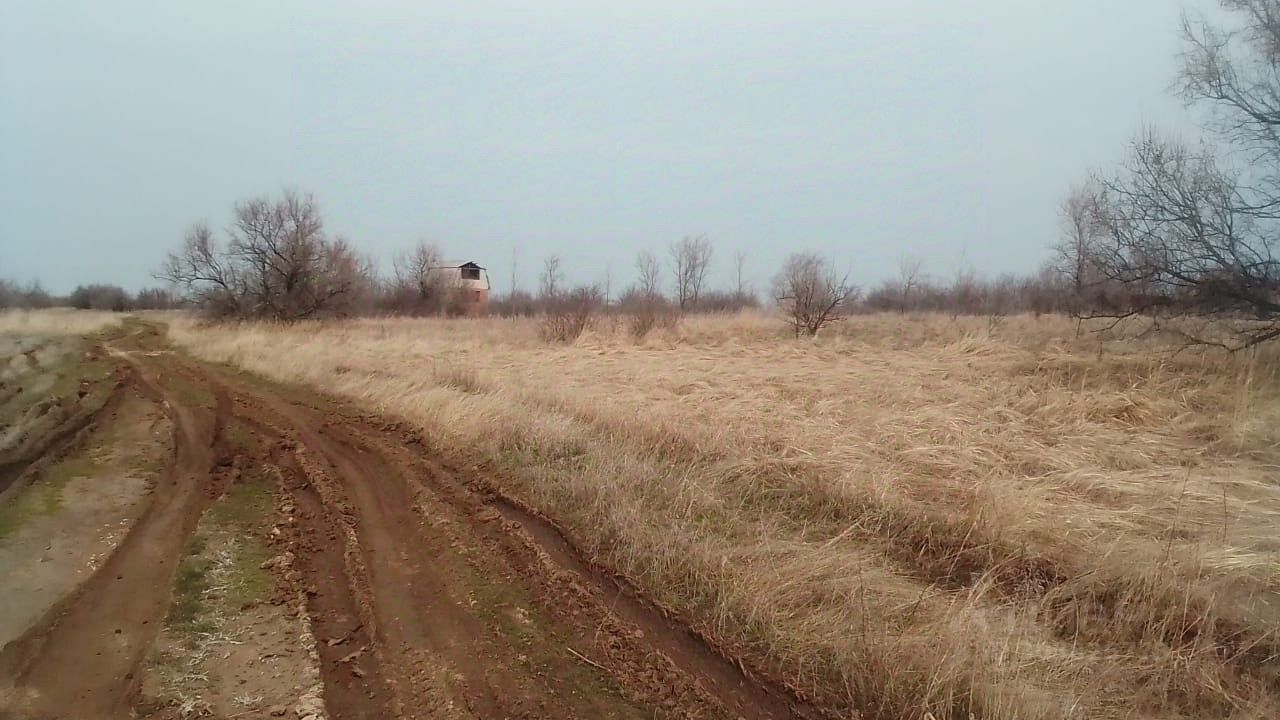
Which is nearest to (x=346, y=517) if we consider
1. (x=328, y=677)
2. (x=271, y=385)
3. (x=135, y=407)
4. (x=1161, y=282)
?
(x=328, y=677)

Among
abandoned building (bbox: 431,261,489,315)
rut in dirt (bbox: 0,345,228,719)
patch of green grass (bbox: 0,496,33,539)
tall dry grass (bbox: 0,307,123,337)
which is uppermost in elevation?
abandoned building (bbox: 431,261,489,315)

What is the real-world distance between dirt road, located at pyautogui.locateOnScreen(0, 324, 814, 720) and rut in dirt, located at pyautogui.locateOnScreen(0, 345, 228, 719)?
0.01m

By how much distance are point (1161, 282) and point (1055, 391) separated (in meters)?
3.88

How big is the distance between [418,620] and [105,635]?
1.62m

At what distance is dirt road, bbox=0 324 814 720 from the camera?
2.87 m

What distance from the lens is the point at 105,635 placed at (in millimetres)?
3246

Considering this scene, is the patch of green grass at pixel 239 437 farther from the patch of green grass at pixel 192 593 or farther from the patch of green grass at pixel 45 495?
the patch of green grass at pixel 192 593

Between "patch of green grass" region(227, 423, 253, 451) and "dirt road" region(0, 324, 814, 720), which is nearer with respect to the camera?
"dirt road" region(0, 324, 814, 720)

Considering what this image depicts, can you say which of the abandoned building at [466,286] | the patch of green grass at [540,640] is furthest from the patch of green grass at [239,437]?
the abandoned building at [466,286]

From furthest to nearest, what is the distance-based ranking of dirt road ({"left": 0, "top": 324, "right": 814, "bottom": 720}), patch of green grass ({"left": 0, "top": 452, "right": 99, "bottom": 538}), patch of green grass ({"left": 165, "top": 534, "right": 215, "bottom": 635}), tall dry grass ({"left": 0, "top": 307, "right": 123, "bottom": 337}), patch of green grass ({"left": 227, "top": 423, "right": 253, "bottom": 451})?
tall dry grass ({"left": 0, "top": 307, "right": 123, "bottom": 337}), patch of green grass ({"left": 227, "top": 423, "right": 253, "bottom": 451}), patch of green grass ({"left": 0, "top": 452, "right": 99, "bottom": 538}), patch of green grass ({"left": 165, "top": 534, "right": 215, "bottom": 635}), dirt road ({"left": 0, "top": 324, "right": 814, "bottom": 720})

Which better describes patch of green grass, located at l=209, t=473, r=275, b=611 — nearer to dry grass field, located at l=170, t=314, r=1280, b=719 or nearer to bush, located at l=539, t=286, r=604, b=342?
dry grass field, located at l=170, t=314, r=1280, b=719

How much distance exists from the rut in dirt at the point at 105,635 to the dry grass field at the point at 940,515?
2610mm

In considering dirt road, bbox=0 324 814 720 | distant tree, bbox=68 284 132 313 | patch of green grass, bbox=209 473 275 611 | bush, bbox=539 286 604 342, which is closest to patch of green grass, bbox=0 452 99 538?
dirt road, bbox=0 324 814 720

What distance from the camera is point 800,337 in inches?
890
